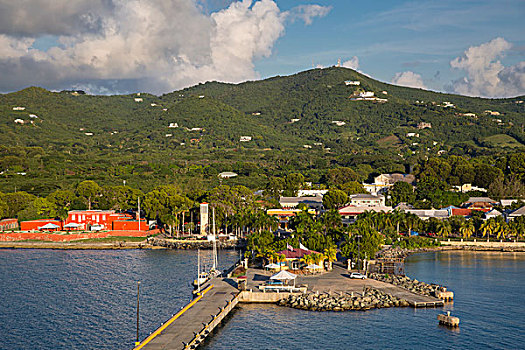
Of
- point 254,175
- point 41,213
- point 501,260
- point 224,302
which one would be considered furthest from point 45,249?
point 254,175

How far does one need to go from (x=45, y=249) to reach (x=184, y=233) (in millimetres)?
23200

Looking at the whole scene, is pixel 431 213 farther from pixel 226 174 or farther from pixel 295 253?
pixel 226 174

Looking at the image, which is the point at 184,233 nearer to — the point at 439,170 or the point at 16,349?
the point at 16,349

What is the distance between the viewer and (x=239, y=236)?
319 ft

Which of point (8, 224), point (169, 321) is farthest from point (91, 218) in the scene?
point (169, 321)

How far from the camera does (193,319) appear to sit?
46.5m

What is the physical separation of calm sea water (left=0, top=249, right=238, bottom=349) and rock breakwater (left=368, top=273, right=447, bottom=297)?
2006 centimetres

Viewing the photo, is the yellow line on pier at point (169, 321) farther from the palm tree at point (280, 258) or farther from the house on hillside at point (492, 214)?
the house on hillside at point (492, 214)

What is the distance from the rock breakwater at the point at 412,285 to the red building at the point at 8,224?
225 ft

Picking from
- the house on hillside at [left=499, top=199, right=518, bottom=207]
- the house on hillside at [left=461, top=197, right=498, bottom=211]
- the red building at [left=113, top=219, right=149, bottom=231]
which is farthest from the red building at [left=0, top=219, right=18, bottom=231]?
→ the house on hillside at [left=499, top=199, right=518, bottom=207]

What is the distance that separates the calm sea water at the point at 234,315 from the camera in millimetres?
43875

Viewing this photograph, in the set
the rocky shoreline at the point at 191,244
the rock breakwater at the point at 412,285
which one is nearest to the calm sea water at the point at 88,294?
the rocky shoreline at the point at 191,244

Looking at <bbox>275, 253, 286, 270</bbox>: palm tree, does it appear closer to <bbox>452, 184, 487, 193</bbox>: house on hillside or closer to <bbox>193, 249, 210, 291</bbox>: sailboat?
<bbox>193, 249, 210, 291</bbox>: sailboat

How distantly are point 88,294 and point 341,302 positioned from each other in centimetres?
2515
